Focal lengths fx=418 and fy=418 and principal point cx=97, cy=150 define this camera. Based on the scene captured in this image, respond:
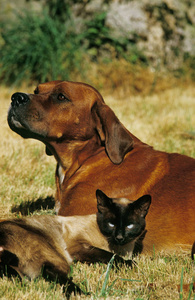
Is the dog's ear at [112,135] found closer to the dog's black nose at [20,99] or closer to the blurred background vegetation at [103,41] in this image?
the dog's black nose at [20,99]

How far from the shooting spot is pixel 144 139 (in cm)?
624

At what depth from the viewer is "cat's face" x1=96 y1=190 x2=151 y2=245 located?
2.72 meters

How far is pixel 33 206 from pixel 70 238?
150 centimetres

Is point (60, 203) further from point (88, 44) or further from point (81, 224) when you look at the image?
point (88, 44)

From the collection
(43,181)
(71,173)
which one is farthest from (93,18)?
(71,173)

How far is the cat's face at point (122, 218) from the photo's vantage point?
2.72 meters

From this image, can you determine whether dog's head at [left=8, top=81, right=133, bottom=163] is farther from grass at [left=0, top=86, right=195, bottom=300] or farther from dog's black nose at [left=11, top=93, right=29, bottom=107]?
grass at [left=0, top=86, right=195, bottom=300]

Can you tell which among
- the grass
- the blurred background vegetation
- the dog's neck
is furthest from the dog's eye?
the blurred background vegetation

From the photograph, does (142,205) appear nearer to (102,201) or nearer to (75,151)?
(102,201)

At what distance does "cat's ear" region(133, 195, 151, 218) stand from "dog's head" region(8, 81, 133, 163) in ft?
1.89

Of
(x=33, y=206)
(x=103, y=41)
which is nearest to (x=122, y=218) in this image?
(x=33, y=206)

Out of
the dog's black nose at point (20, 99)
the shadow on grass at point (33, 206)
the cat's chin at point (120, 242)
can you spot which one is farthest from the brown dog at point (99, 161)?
the shadow on grass at point (33, 206)

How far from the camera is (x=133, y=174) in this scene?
3.20 m

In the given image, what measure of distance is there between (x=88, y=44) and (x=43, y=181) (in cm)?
511
